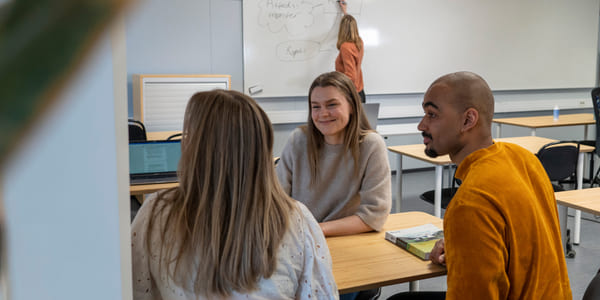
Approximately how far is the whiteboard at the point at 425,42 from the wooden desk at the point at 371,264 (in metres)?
4.02

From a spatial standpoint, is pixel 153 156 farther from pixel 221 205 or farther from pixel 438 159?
pixel 438 159

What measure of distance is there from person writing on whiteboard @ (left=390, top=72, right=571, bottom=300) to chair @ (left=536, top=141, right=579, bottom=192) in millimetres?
2659

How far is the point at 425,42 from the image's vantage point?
6523mm

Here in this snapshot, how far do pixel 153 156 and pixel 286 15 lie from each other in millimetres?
3304

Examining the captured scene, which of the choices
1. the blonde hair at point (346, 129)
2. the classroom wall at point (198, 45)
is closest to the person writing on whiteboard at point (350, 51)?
the classroom wall at point (198, 45)

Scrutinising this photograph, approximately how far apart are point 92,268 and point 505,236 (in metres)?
1.22

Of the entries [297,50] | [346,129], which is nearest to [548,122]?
[297,50]

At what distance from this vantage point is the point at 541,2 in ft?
23.6

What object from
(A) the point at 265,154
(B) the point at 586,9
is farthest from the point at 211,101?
(B) the point at 586,9

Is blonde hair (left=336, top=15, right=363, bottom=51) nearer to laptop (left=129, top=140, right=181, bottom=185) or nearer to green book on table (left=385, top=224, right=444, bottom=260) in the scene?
laptop (left=129, top=140, right=181, bottom=185)

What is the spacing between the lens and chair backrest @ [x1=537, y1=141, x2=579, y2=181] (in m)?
3.91

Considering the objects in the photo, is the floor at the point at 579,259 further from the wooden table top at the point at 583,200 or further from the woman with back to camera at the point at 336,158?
the woman with back to camera at the point at 336,158

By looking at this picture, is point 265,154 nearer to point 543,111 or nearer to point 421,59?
point 421,59

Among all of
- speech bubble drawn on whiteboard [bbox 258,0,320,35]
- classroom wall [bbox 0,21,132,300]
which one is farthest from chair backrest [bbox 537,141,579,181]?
classroom wall [bbox 0,21,132,300]
